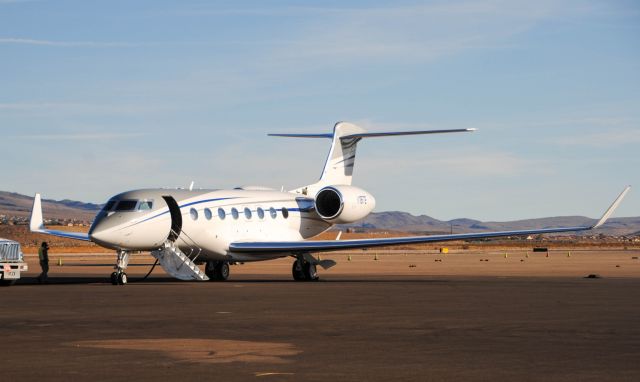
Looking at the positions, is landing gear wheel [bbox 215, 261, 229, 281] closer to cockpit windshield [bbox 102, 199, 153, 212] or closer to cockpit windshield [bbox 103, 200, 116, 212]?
cockpit windshield [bbox 102, 199, 153, 212]

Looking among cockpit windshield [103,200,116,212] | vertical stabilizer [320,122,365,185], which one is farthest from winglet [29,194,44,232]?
vertical stabilizer [320,122,365,185]

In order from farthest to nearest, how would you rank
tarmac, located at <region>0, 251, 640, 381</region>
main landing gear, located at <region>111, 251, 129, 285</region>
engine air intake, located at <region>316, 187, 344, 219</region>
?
engine air intake, located at <region>316, 187, 344, 219</region>, main landing gear, located at <region>111, 251, 129, 285</region>, tarmac, located at <region>0, 251, 640, 381</region>

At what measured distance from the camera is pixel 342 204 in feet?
130

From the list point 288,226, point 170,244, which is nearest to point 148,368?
point 170,244

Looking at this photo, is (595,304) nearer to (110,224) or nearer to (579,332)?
(579,332)

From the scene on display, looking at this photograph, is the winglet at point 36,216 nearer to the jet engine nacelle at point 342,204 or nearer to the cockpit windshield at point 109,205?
the cockpit windshield at point 109,205

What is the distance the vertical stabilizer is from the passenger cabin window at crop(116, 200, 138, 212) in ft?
35.4

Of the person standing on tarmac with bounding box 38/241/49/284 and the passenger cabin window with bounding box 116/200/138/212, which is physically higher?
the passenger cabin window with bounding box 116/200/138/212

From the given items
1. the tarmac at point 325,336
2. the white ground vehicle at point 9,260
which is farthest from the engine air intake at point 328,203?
the tarmac at point 325,336

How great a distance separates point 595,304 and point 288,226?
19.3 metres

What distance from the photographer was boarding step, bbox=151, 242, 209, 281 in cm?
3491

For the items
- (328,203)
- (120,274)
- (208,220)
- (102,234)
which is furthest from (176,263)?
(328,203)

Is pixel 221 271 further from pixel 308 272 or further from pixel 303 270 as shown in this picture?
pixel 308 272

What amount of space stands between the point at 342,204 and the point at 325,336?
24121 mm
